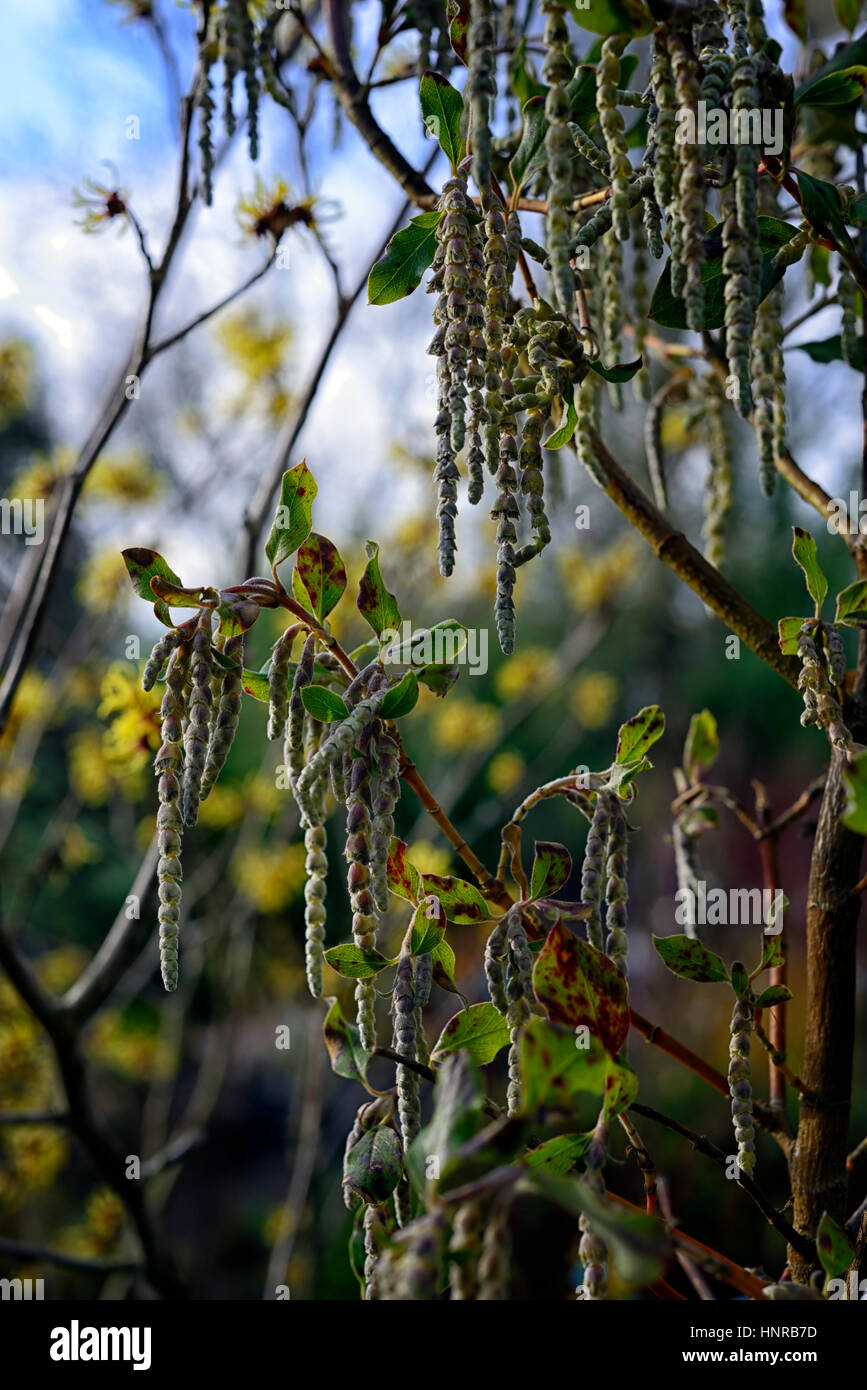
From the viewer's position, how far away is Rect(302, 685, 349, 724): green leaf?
0.40m

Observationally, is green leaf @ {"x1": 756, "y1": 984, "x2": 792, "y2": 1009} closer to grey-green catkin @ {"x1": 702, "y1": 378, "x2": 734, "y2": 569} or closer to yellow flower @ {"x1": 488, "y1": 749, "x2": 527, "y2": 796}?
grey-green catkin @ {"x1": 702, "y1": 378, "x2": 734, "y2": 569}

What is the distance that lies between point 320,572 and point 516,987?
0.68 ft

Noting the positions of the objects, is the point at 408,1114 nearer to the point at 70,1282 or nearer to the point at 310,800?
the point at 310,800

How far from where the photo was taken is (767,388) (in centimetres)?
43

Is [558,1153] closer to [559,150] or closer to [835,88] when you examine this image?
[559,150]

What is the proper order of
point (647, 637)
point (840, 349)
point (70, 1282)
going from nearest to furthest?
1. point (840, 349)
2. point (70, 1282)
3. point (647, 637)

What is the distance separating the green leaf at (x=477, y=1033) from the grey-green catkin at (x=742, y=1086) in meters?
0.10

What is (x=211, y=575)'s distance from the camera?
2529 millimetres

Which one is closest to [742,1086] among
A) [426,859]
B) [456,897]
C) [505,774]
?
[456,897]

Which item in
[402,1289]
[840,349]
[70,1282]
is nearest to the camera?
[402,1289]

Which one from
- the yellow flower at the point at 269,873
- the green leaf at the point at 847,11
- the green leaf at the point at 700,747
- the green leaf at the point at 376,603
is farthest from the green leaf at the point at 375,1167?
the yellow flower at the point at 269,873

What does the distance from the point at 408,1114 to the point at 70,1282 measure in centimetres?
214
